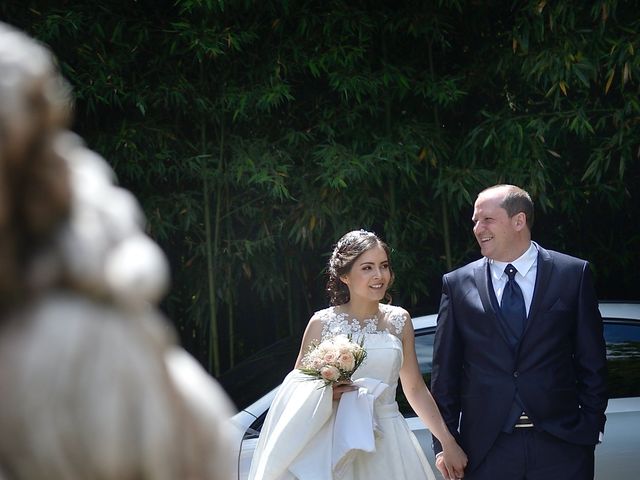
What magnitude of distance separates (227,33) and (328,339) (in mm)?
2572

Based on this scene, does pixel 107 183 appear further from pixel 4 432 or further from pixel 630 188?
pixel 630 188

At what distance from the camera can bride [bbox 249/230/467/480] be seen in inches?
191

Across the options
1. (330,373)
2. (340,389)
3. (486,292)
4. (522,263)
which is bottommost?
(340,389)

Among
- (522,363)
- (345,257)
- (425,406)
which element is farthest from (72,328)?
(345,257)

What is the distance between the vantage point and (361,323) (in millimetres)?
5363

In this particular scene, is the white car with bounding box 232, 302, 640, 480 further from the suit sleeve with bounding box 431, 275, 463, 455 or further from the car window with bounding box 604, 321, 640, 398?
the suit sleeve with bounding box 431, 275, 463, 455

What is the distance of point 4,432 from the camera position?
2.95 ft

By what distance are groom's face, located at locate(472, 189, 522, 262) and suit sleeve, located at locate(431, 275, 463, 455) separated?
312mm

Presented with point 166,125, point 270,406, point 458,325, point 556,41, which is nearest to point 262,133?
point 166,125

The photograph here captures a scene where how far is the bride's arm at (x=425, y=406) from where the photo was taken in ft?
15.7

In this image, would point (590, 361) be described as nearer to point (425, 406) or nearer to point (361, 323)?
point (425, 406)

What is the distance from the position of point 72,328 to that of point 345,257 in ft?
15.1

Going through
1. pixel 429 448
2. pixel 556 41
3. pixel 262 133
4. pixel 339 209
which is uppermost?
pixel 556 41

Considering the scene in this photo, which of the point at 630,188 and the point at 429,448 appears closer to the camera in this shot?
the point at 429,448
